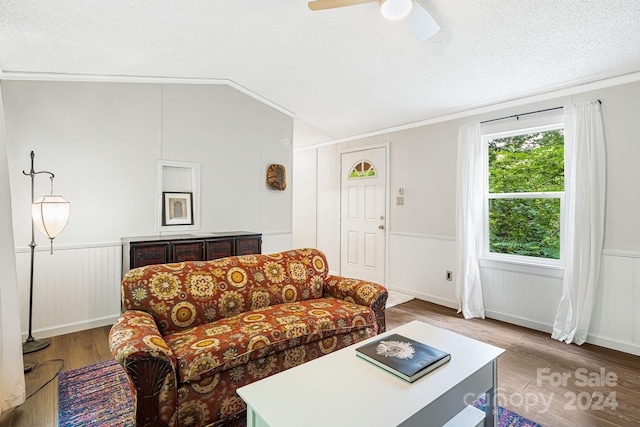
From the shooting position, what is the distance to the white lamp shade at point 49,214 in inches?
99.8

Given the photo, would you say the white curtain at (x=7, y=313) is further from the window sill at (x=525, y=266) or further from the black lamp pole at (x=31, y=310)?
the window sill at (x=525, y=266)

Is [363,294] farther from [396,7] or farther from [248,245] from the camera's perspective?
[396,7]

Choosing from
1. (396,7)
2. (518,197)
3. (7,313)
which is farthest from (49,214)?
(518,197)

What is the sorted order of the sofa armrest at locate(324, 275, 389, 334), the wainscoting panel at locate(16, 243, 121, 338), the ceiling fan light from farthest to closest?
the wainscoting panel at locate(16, 243, 121, 338)
the sofa armrest at locate(324, 275, 389, 334)
the ceiling fan light

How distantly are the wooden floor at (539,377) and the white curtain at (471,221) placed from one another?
0.32 meters

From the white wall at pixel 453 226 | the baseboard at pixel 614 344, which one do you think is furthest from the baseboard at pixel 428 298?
the baseboard at pixel 614 344

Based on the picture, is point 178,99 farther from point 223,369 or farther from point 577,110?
point 577,110

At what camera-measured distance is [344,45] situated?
2.71m

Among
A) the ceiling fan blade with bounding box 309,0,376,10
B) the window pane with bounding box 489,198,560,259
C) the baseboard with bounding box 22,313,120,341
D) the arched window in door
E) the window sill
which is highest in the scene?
the ceiling fan blade with bounding box 309,0,376,10

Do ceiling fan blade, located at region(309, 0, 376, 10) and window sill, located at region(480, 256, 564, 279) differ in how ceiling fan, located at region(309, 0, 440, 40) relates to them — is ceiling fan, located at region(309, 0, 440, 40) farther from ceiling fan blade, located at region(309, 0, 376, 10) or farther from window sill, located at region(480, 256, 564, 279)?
window sill, located at region(480, 256, 564, 279)

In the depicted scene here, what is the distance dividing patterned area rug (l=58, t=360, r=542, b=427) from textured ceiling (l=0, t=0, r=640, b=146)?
2.42 meters

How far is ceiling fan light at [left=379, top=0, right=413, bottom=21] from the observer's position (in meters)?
1.73

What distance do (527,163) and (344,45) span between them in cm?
216

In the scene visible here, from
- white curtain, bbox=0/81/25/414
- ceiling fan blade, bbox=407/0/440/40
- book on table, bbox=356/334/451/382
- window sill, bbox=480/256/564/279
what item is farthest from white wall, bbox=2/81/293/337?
window sill, bbox=480/256/564/279
